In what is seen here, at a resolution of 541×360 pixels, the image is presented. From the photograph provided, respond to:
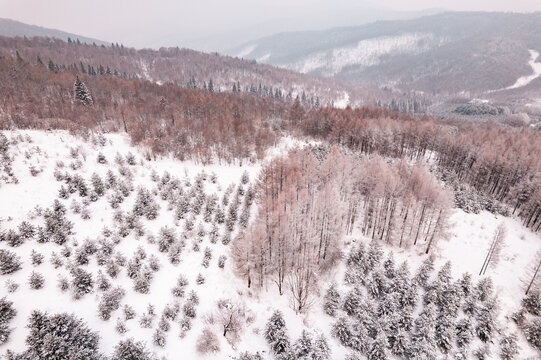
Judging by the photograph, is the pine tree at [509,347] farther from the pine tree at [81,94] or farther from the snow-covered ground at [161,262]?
the pine tree at [81,94]

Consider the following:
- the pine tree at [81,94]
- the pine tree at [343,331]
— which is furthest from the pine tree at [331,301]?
the pine tree at [81,94]

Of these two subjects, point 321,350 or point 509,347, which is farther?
point 509,347

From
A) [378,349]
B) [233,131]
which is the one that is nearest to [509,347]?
A: [378,349]

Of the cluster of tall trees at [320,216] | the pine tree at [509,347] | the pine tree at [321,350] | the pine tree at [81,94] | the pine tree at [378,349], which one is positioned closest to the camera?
the pine tree at [321,350]

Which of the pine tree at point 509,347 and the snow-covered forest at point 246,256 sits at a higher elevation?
the snow-covered forest at point 246,256

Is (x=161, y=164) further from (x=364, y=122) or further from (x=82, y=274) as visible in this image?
(x=364, y=122)

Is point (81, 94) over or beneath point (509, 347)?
over

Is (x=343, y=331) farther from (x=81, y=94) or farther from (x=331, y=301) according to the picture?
(x=81, y=94)
